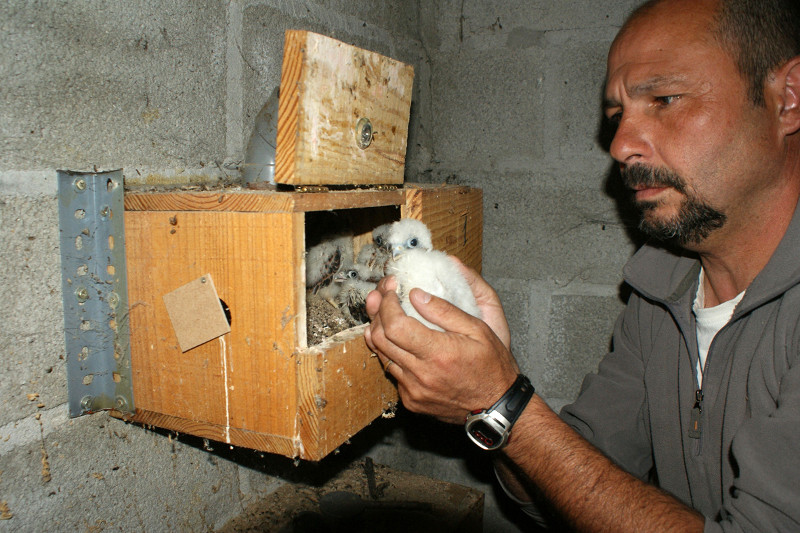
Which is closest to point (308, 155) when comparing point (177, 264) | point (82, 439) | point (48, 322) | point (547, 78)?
point (177, 264)

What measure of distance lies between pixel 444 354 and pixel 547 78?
1.60 meters

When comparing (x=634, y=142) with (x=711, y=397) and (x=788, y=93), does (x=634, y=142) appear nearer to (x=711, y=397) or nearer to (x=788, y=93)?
(x=788, y=93)

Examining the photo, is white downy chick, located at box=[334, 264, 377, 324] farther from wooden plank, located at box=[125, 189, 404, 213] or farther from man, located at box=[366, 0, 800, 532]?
wooden plank, located at box=[125, 189, 404, 213]

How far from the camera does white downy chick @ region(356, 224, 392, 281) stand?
155 cm

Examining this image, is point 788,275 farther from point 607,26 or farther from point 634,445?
point 607,26

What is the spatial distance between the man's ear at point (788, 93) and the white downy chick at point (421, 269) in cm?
84

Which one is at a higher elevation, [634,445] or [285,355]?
[285,355]

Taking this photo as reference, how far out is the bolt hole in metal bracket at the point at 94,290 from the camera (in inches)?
39.2

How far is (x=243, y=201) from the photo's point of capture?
34.8 inches

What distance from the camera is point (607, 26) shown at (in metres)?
2.10

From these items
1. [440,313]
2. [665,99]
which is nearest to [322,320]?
[440,313]

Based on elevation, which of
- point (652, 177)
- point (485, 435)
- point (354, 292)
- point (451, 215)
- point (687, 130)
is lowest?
point (485, 435)

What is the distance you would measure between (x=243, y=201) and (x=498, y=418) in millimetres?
706

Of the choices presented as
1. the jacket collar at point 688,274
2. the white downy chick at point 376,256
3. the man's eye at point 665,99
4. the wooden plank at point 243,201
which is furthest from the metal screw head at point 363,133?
the jacket collar at point 688,274
